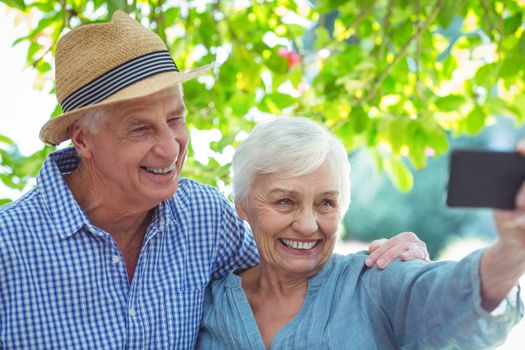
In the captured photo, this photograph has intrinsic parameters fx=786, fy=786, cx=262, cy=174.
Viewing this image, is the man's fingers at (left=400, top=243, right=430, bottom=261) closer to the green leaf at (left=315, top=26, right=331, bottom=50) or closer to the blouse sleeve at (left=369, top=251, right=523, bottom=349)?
the blouse sleeve at (left=369, top=251, right=523, bottom=349)

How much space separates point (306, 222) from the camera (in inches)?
83.4

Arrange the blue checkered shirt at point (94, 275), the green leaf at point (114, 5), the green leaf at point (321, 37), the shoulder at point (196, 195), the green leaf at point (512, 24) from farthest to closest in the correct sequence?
the green leaf at point (321, 37) < the green leaf at point (512, 24) < the green leaf at point (114, 5) < the shoulder at point (196, 195) < the blue checkered shirt at point (94, 275)

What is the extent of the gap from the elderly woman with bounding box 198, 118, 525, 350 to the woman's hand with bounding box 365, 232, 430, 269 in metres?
0.03

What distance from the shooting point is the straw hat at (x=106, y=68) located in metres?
2.17

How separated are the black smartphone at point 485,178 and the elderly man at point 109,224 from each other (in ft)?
2.16

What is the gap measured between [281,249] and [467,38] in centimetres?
191

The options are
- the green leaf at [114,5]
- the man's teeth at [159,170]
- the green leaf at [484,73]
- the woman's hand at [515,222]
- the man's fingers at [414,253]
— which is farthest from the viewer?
the green leaf at [484,73]

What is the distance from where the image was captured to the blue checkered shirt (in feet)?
6.86

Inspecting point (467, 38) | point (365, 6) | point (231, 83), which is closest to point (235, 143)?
point (231, 83)

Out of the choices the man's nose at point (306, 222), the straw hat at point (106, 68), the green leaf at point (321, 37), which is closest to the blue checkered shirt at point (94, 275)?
the straw hat at point (106, 68)

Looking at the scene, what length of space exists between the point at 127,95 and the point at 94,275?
0.51m

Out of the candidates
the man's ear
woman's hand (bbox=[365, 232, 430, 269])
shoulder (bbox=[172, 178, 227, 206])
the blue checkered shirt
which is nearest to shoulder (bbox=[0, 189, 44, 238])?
the blue checkered shirt

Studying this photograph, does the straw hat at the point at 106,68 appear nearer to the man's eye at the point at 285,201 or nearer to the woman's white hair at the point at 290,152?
the woman's white hair at the point at 290,152

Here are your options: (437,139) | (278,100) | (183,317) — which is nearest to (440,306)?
(183,317)
